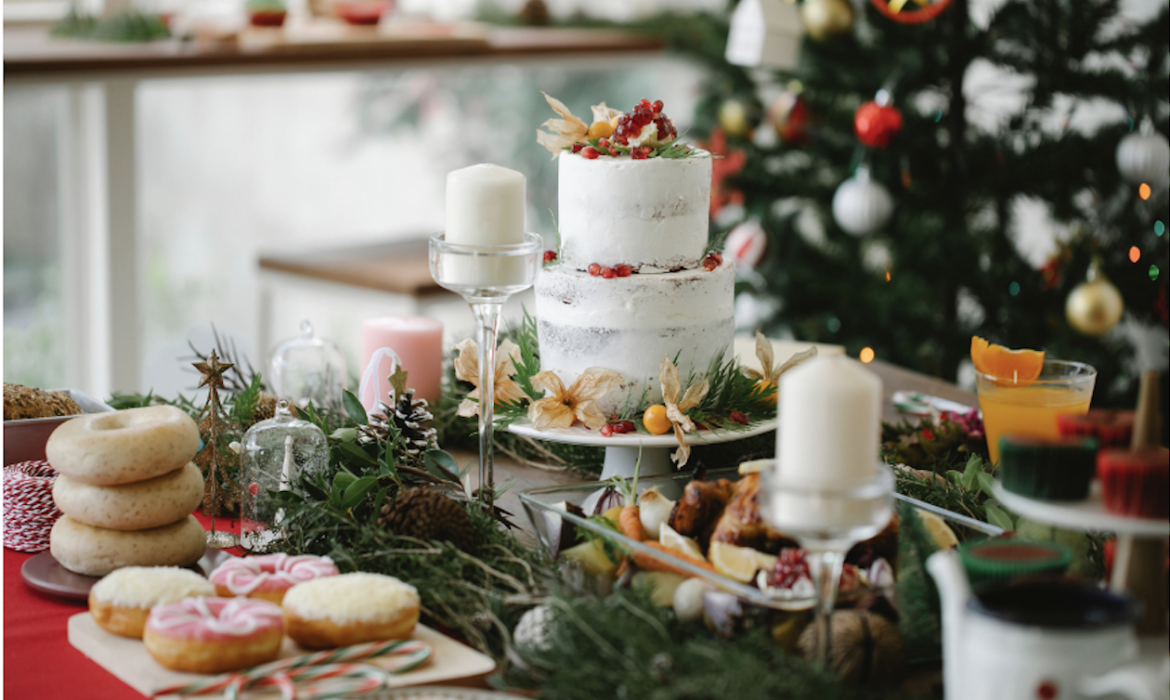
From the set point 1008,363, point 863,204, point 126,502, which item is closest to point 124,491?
point 126,502

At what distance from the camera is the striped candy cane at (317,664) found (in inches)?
28.7

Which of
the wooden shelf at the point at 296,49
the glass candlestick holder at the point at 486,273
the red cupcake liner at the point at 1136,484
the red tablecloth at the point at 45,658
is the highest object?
the wooden shelf at the point at 296,49

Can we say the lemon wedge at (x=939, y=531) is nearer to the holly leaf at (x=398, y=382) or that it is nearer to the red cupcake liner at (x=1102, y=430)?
the red cupcake liner at (x=1102, y=430)

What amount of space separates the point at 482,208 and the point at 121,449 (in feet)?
1.17

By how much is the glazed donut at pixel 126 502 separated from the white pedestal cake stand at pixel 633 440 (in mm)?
326

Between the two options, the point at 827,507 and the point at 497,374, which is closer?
the point at 827,507

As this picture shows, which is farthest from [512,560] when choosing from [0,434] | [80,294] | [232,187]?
[232,187]

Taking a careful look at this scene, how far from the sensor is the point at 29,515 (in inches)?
41.1

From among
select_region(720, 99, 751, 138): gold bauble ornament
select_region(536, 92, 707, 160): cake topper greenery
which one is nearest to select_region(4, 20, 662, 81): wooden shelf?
select_region(720, 99, 751, 138): gold bauble ornament

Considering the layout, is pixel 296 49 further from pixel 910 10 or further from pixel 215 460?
pixel 215 460

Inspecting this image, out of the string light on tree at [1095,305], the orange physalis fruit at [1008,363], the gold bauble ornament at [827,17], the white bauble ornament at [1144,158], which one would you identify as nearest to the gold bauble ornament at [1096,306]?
the string light on tree at [1095,305]

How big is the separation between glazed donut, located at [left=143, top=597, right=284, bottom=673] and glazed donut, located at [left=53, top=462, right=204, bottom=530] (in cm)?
16

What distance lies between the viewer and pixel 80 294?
2762 mm

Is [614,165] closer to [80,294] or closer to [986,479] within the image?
[986,479]
